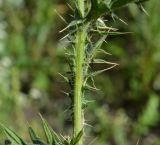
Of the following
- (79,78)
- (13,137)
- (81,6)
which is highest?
(81,6)

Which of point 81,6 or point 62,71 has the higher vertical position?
point 81,6

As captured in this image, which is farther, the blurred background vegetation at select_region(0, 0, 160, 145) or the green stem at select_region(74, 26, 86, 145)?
the blurred background vegetation at select_region(0, 0, 160, 145)

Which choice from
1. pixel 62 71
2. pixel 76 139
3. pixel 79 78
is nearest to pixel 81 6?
pixel 79 78

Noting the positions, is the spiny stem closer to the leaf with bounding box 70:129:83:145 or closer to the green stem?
the green stem

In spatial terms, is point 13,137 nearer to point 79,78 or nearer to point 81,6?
point 79,78

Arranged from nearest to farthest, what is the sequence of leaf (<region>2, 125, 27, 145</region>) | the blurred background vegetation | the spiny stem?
the spiny stem, leaf (<region>2, 125, 27, 145</region>), the blurred background vegetation

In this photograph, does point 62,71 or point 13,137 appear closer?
point 13,137

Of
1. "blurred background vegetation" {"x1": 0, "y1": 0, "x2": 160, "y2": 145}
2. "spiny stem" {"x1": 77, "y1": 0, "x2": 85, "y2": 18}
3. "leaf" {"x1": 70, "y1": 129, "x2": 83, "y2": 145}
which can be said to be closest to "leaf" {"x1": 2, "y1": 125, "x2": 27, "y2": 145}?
"leaf" {"x1": 70, "y1": 129, "x2": 83, "y2": 145}
